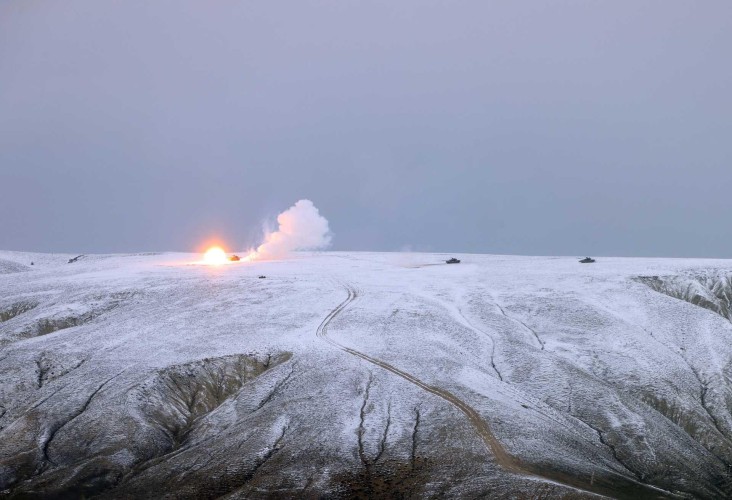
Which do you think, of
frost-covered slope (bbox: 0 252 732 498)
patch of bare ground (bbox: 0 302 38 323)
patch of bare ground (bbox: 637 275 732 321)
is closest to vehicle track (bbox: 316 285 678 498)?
frost-covered slope (bbox: 0 252 732 498)

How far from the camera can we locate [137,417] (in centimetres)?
7600

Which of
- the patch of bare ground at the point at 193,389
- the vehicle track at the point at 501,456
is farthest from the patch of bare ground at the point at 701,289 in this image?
the patch of bare ground at the point at 193,389

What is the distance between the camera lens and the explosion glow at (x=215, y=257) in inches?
6644

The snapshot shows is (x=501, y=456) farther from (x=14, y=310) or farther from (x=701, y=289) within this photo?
(x=14, y=310)

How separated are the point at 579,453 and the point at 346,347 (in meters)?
34.0

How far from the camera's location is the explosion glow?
16875 cm

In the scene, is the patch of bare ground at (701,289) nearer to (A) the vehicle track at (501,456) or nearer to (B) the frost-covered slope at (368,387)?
(B) the frost-covered slope at (368,387)

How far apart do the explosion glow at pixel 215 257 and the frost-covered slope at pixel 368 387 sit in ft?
125

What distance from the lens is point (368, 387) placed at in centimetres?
8188

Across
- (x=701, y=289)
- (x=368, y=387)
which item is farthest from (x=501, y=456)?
(x=701, y=289)

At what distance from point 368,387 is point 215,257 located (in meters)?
110


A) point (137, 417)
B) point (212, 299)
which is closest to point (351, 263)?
point (212, 299)

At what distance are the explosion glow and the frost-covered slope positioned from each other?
3804cm

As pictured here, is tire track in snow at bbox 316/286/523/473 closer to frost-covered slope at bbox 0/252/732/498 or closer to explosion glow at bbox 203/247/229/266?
frost-covered slope at bbox 0/252/732/498
